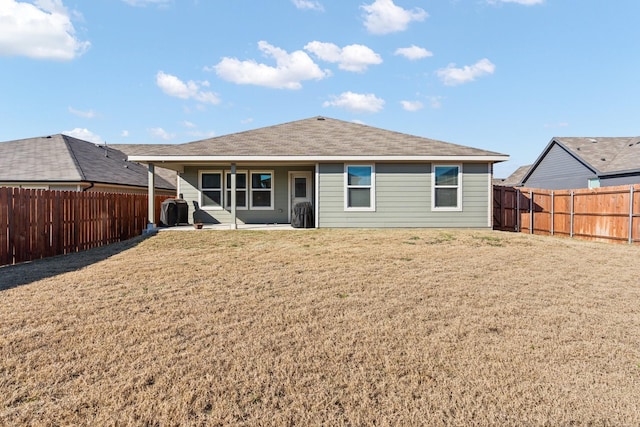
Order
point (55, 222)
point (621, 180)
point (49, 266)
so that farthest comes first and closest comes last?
point (621, 180) < point (55, 222) < point (49, 266)

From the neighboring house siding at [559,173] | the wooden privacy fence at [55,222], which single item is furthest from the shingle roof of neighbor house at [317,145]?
the neighboring house siding at [559,173]

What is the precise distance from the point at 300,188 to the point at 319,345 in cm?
1197

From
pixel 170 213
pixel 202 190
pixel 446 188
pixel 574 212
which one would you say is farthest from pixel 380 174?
pixel 170 213

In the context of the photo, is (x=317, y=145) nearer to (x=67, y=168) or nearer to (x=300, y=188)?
(x=300, y=188)

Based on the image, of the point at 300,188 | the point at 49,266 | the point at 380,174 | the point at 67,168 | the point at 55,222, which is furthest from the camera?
the point at 67,168

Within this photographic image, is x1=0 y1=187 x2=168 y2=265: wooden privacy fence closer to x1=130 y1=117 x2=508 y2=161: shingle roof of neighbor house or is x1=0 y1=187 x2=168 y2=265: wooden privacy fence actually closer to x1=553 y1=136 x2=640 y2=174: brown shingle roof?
x1=130 y1=117 x2=508 y2=161: shingle roof of neighbor house

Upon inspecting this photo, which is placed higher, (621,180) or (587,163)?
(587,163)

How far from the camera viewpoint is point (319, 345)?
3.44 m

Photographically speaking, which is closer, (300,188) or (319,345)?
(319,345)

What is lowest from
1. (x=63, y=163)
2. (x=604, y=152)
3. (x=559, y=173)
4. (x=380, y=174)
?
(x=380, y=174)

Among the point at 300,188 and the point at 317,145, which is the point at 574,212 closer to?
the point at 317,145

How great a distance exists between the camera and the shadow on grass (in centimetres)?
623

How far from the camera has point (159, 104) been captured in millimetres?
19859

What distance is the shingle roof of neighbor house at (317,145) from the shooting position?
42.1ft
